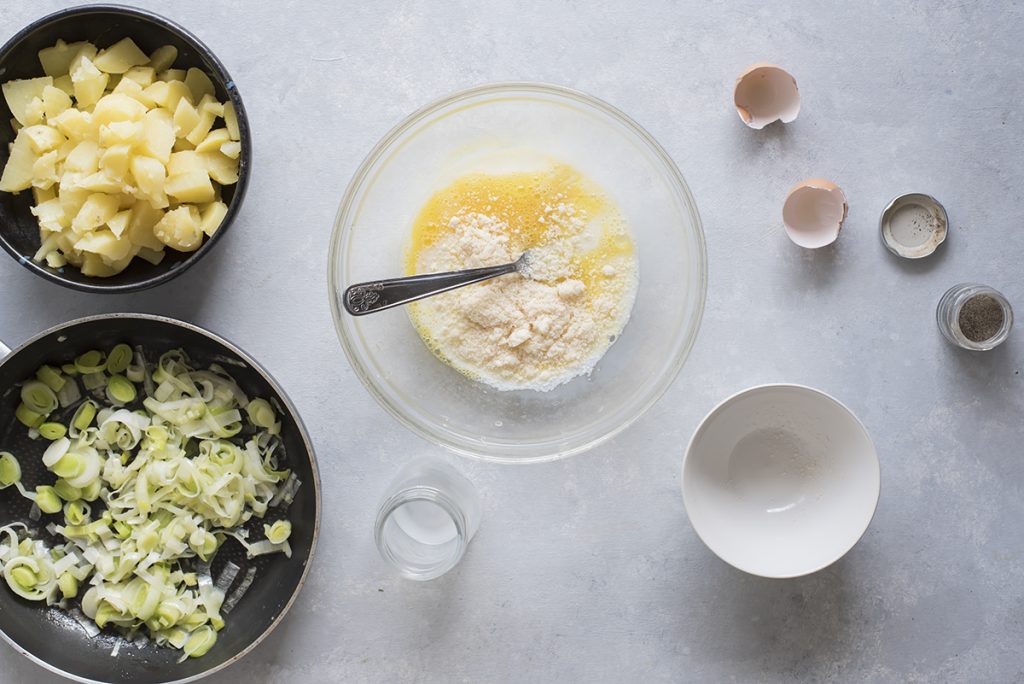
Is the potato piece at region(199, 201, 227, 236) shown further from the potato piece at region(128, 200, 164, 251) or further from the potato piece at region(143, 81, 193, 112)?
the potato piece at region(143, 81, 193, 112)

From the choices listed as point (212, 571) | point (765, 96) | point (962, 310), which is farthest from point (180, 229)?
point (962, 310)

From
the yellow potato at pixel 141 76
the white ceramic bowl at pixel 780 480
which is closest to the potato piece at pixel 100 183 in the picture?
the yellow potato at pixel 141 76

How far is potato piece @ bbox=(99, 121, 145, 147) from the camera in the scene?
143 centimetres

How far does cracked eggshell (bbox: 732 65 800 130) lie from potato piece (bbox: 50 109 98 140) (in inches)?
50.9

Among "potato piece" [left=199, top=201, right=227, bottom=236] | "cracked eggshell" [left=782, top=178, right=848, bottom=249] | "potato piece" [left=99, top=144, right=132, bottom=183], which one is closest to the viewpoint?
"potato piece" [left=99, top=144, right=132, bottom=183]

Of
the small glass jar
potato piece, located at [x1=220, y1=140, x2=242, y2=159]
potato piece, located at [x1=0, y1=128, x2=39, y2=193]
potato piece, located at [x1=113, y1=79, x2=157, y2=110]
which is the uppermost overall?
the small glass jar

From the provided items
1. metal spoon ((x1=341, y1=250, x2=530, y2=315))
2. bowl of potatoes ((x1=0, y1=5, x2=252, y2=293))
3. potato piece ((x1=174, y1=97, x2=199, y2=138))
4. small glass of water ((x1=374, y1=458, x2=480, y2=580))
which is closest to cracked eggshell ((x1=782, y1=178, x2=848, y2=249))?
metal spoon ((x1=341, y1=250, x2=530, y2=315))

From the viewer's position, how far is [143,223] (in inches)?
59.9

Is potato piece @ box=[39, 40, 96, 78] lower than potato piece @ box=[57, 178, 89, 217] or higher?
higher

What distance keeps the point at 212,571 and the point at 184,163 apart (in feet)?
2.83

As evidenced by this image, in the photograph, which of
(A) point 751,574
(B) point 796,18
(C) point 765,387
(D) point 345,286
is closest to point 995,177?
(B) point 796,18

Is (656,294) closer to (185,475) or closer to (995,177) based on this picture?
(995,177)

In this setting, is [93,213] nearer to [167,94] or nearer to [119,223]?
[119,223]

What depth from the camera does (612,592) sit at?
174 cm
